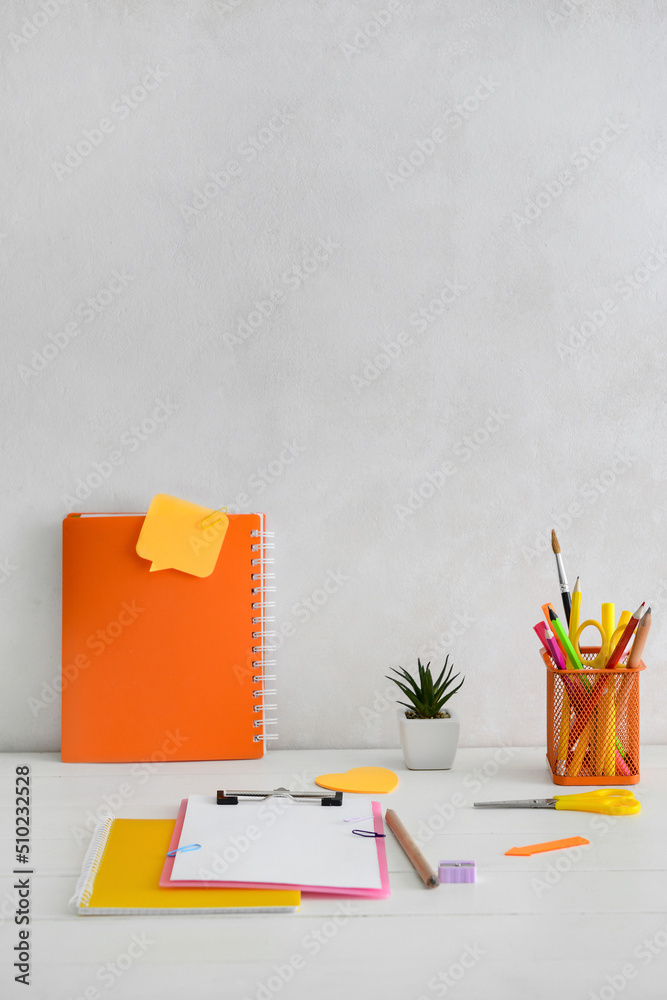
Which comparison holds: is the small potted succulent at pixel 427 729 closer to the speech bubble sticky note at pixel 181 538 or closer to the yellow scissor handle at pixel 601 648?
the yellow scissor handle at pixel 601 648

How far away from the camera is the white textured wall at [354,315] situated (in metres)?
1.12

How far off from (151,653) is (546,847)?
1.74 feet

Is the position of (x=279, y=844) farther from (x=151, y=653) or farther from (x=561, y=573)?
(x=561, y=573)

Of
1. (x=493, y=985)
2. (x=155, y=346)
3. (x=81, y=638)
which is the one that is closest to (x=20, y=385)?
(x=155, y=346)

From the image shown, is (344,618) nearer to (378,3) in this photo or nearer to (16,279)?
(16,279)

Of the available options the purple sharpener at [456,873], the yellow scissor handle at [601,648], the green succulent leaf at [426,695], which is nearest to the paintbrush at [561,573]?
the yellow scissor handle at [601,648]

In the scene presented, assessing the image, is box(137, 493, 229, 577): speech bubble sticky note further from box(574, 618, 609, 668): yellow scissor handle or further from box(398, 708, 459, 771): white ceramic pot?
box(574, 618, 609, 668): yellow scissor handle

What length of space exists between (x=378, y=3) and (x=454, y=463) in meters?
0.62

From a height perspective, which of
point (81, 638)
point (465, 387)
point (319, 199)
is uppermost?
point (319, 199)

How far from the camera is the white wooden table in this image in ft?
1.86

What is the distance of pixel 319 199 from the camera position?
44.5 inches

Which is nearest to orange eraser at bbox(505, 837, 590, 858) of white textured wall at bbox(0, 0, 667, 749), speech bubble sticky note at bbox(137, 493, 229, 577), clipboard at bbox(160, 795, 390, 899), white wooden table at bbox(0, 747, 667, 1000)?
white wooden table at bbox(0, 747, 667, 1000)

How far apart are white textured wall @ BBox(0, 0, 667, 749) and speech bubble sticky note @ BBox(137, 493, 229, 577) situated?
0.04 metres

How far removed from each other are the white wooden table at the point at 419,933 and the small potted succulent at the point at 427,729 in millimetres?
156
